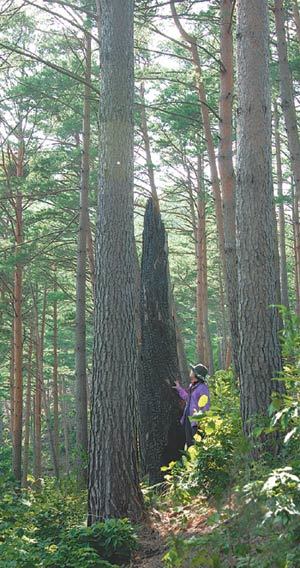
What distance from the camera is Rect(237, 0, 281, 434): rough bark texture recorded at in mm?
6004

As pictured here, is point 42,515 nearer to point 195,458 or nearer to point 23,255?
point 195,458

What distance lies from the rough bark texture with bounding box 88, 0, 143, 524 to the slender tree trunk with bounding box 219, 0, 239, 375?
2.86 meters

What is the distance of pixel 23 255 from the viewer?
1474cm

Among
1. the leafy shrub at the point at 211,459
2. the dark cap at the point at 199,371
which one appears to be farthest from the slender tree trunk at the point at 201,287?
the leafy shrub at the point at 211,459

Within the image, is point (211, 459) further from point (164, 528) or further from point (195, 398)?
point (195, 398)

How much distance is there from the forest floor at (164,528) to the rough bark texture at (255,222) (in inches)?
39.9

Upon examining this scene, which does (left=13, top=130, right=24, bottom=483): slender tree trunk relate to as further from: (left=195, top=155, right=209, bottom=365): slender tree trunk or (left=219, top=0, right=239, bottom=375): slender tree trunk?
(left=219, top=0, right=239, bottom=375): slender tree trunk

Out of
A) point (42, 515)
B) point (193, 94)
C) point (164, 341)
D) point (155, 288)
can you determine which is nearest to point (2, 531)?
point (42, 515)

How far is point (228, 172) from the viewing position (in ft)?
33.2

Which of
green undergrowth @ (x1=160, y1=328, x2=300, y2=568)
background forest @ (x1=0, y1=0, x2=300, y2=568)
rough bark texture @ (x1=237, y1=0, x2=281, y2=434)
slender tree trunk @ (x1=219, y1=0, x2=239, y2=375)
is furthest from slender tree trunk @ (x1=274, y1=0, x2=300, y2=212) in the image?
green undergrowth @ (x1=160, y1=328, x2=300, y2=568)

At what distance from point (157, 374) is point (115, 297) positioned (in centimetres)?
236

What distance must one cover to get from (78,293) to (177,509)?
745 cm

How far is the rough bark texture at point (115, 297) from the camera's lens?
6.33 metres

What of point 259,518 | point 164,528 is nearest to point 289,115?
point 164,528
